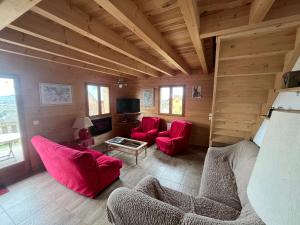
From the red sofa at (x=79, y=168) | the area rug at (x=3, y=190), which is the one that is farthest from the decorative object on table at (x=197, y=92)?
the area rug at (x=3, y=190)

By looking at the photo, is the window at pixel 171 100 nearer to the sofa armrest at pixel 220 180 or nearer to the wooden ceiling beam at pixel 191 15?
the sofa armrest at pixel 220 180

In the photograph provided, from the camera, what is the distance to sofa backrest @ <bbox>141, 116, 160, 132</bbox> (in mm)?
4836

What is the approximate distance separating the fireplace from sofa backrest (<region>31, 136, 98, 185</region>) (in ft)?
6.04

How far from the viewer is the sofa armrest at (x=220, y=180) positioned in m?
1.66

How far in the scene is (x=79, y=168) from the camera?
1977mm

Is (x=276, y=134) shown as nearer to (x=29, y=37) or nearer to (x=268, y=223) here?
(x=268, y=223)

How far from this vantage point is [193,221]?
1.02 meters

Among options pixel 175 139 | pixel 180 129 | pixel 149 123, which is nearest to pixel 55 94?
pixel 149 123

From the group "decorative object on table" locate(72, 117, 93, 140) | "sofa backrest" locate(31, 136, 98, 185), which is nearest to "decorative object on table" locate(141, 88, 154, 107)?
"decorative object on table" locate(72, 117, 93, 140)

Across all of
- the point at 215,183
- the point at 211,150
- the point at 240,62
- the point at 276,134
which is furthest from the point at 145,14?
the point at 211,150

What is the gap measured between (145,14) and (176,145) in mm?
3083

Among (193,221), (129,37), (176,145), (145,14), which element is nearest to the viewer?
(193,221)

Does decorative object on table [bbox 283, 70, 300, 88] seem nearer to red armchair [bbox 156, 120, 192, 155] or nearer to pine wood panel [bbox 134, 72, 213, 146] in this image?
red armchair [bbox 156, 120, 192, 155]

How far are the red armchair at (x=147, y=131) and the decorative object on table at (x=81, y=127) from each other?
1460 millimetres
